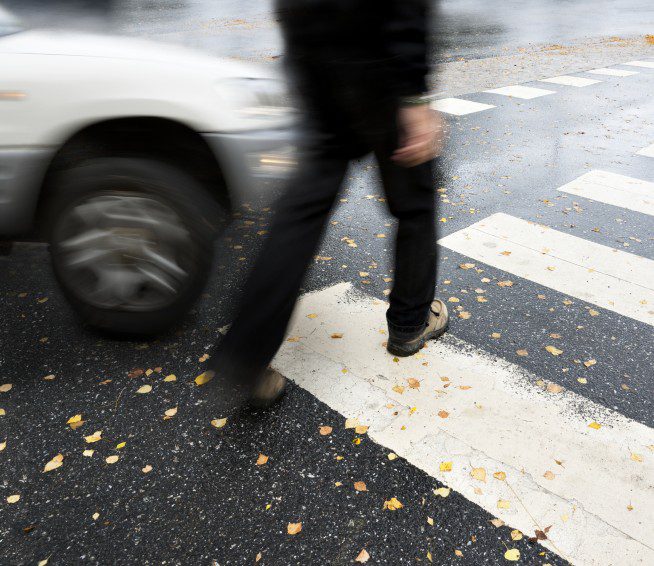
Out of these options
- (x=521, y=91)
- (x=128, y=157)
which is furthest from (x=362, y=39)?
(x=521, y=91)

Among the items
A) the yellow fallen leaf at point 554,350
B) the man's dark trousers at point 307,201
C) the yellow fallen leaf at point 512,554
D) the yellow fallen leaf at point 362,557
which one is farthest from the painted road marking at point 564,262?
the yellow fallen leaf at point 362,557

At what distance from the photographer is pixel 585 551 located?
224 centimetres

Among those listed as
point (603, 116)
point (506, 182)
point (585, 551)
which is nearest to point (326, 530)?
point (585, 551)

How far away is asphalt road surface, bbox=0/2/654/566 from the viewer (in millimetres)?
2312

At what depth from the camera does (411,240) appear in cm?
Result: 288

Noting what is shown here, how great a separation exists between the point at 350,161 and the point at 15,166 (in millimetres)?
1663

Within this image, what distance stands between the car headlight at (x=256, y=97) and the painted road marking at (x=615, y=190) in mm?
3498

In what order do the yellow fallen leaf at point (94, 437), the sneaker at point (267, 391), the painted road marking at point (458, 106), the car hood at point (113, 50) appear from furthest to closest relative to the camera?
the painted road marking at point (458, 106)
the car hood at point (113, 50)
the sneaker at point (267, 391)
the yellow fallen leaf at point (94, 437)

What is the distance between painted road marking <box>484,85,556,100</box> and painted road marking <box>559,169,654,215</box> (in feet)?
11.6

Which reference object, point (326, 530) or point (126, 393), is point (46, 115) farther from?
point (326, 530)

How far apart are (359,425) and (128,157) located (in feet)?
5.81

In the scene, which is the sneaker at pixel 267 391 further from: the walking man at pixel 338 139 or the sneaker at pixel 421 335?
the sneaker at pixel 421 335

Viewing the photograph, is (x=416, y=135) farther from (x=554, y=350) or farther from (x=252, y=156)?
(x=554, y=350)

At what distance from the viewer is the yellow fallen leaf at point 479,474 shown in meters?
2.55
